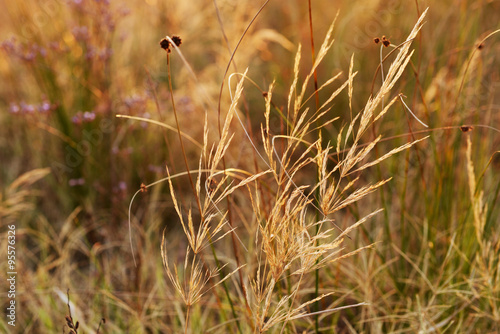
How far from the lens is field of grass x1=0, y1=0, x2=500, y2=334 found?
139 cm

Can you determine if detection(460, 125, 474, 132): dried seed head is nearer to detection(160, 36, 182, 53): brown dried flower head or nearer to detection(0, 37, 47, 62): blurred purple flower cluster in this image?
detection(160, 36, 182, 53): brown dried flower head

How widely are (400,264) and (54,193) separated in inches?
67.0

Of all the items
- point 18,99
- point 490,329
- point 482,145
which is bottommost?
point 490,329

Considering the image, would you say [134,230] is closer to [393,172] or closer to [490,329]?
[393,172]

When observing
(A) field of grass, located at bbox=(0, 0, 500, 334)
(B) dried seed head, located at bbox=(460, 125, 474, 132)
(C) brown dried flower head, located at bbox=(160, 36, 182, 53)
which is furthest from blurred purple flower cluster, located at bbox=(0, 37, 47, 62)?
(B) dried seed head, located at bbox=(460, 125, 474, 132)

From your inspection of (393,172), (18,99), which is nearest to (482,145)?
(393,172)

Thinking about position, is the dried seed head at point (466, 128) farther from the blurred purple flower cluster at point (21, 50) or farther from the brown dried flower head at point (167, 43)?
the blurred purple flower cluster at point (21, 50)

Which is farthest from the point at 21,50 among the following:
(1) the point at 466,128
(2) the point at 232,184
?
(1) the point at 466,128

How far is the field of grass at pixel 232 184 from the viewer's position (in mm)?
1387

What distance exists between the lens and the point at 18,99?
2635 millimetres

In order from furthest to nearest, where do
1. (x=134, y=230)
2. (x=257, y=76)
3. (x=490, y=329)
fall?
1. (x=257, y=76)
2. (x=134, y=230)
3. (x=490, y=329)

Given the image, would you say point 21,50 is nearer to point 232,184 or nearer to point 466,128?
point 232,184

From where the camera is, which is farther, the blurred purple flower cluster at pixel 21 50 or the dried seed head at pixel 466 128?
the blurred purple flower cluster at pixel 21 50

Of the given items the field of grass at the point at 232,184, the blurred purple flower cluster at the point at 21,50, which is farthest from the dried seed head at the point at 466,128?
the blurred purple flower cluster at the point at 21,50
